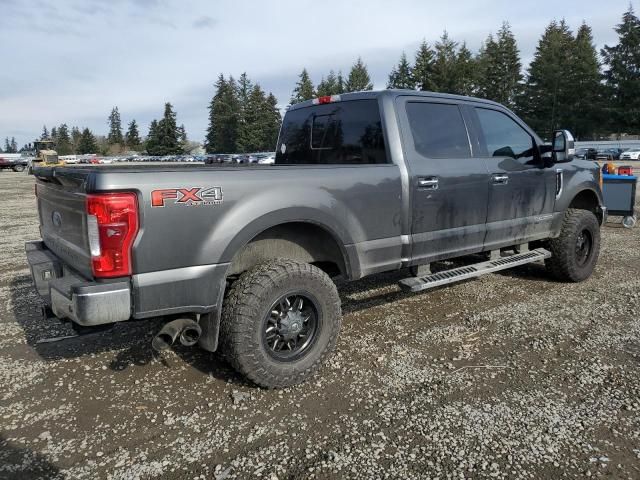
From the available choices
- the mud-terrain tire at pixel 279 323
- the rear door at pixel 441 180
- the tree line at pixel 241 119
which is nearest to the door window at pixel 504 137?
the rear door at pixel 441 180

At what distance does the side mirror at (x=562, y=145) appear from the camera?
4.91m

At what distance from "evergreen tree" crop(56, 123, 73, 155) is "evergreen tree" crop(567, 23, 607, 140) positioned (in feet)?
335

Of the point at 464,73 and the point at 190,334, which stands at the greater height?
the point at 464,73

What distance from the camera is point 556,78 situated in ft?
183

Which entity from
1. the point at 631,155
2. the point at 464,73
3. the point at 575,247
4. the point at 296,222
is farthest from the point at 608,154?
the point at 296,222

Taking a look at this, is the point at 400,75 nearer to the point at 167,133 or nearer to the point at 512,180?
the point at 167,133

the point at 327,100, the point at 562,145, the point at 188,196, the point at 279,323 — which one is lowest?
the point at 279,323

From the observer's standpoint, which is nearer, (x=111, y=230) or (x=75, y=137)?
(x=111, y=230)

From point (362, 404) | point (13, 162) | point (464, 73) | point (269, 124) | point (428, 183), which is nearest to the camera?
point (362, 404)

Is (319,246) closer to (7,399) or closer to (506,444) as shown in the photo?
(506,444)

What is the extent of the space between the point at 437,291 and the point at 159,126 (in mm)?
91102

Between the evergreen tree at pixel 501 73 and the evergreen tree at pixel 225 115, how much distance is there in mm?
42676

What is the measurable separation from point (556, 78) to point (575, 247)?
58954 millimetres

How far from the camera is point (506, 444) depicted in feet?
8.49
